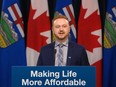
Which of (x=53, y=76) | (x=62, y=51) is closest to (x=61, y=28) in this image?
(x=62, y=51)

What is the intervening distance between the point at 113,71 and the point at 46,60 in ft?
4.43

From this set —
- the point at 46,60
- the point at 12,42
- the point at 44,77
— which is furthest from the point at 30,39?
the point at 44,77

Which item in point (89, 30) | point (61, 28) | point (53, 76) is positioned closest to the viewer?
point (53, 76)

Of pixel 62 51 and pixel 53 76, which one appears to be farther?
pixel 62 51

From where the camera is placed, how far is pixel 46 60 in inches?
73.9

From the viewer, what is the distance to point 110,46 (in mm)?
3041

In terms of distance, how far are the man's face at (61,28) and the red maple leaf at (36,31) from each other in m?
1.18

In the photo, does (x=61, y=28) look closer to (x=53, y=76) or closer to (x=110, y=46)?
(x=53, y=76)

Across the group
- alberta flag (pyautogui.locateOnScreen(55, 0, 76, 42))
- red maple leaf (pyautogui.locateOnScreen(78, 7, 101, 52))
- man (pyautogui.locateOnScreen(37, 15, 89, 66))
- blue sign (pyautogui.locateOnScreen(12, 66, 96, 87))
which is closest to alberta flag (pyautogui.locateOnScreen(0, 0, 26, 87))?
alberta flag (pyautogui.locateOnScreen(55, 0, 76, 42))

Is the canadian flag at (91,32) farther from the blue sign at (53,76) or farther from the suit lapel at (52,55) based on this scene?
the blue sign at (53,76)

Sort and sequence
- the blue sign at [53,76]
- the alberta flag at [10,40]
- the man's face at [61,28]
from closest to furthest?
the blue sign at [53,76] → the man's face at [61,28] → the alberta flag at [10,40]

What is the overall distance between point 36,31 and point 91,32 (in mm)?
584

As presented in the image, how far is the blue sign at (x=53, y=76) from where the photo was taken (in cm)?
150

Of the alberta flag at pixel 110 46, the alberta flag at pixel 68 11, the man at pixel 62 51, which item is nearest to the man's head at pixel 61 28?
the man at pixel 62 51
